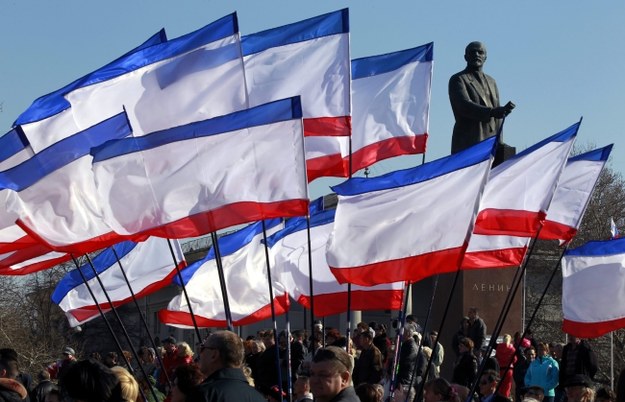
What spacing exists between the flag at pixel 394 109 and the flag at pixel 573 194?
5.15 feet

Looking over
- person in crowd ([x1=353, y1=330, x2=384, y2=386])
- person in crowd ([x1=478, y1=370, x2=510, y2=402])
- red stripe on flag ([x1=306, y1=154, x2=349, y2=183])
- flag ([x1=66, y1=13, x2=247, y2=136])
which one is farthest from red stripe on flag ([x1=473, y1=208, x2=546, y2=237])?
person in crowd ([x1=353, y1=330, x2=384, y2=386])

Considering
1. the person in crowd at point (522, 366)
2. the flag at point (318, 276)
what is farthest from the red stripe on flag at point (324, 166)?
the person in crowd at point (522, 366)

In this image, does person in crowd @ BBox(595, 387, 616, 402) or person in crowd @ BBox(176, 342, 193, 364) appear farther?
person in crowd @ BBox(176, 342, 193, 364)

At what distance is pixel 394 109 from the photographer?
13547 millimetres

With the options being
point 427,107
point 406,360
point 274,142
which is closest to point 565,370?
point 406,360

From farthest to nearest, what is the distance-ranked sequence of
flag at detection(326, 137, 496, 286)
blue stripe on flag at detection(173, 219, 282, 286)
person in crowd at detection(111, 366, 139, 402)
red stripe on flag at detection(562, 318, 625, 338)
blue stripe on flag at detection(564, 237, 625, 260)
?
blue stripe on flag at detection(173, 219, 282, 286), blue stripe on flag at detection(564, 237, 625, 260), red stripe on flag at detection(562, 318, 625, 338), flag at detection(326, 137, 496, 286), person in crowd at detection(111, 366, 139, 402)

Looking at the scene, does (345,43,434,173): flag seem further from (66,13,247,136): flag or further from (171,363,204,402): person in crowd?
(171,363,204,402): person in crowd

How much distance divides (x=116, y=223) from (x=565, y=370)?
7315mm

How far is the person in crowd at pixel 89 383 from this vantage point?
21.2 feet

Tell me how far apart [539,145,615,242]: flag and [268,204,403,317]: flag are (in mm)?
1781

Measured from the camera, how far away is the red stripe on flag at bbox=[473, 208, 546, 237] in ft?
36.6

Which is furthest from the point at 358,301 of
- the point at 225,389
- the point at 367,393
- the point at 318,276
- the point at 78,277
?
the point at 225,389

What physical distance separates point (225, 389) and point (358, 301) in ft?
21.5

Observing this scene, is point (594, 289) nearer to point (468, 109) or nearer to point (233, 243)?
point (233, 243)
